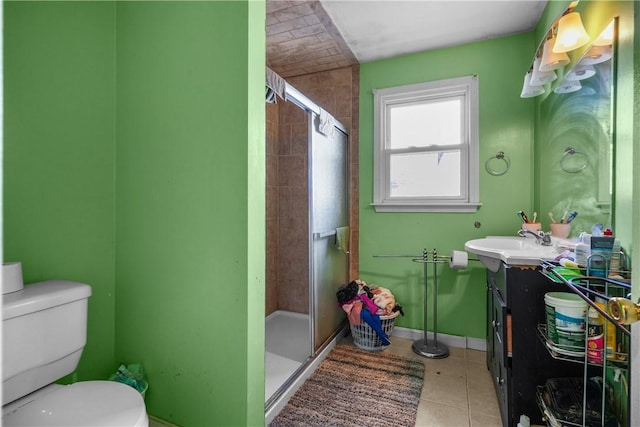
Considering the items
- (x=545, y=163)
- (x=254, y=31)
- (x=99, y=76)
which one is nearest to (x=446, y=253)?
(x=545, y=163)

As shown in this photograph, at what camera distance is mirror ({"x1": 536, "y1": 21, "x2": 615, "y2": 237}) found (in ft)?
4.63

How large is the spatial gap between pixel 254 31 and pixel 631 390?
5.58 feet

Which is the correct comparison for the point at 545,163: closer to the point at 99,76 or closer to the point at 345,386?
the point at 345,386

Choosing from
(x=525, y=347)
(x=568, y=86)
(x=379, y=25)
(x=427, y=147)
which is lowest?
(x=525, y=347)

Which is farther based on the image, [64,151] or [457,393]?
Answer: [457,393]

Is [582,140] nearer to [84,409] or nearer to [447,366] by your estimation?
[447,366]

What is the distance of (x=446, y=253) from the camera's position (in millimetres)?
2670

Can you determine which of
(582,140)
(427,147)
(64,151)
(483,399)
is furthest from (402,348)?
(64,151)

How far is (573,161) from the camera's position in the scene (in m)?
1.75

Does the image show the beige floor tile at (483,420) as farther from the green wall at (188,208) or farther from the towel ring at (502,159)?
the towel ring at (502,159)

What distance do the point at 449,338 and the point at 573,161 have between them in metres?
1.61

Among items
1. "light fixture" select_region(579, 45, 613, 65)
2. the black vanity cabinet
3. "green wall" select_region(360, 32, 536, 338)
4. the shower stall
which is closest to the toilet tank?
the shower stall

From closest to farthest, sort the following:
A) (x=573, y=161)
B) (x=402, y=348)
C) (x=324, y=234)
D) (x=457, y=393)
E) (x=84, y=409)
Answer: (x=84, y=409)
(x=573, y=161)
(x=457, y=393)
(x=324, y=234)
(x=402, y=348)

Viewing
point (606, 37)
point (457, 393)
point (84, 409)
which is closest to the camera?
point (84, 409)
